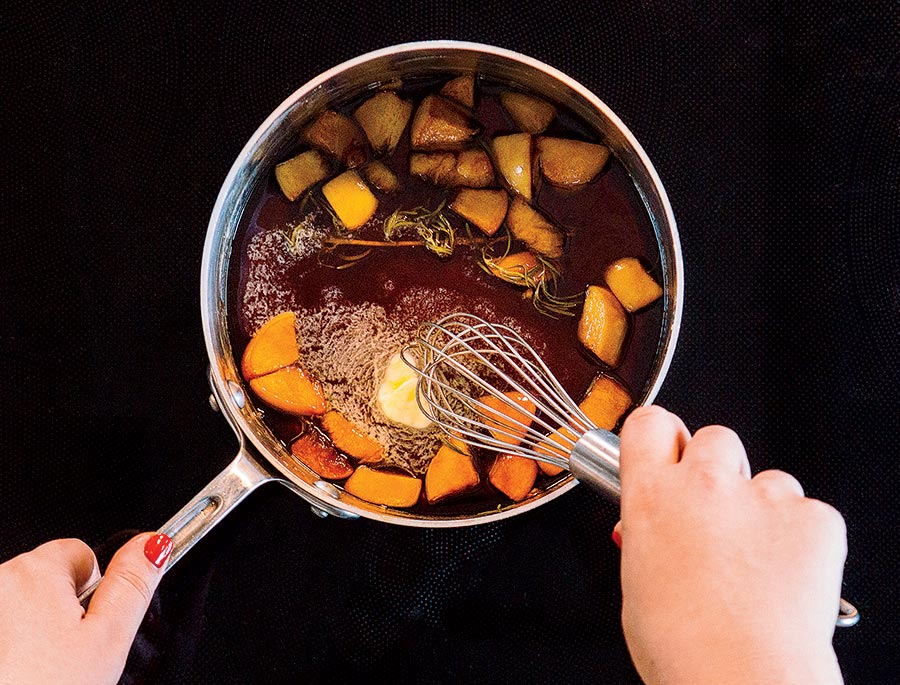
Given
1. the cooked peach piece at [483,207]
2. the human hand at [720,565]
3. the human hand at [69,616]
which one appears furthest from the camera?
the cooked peach piece at [483,207]

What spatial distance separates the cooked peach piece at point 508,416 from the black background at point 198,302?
0.39ft

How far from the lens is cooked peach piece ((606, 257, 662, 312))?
0.68 m

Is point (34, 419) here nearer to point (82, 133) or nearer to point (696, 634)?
point (82, 133)

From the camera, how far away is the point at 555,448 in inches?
24.3

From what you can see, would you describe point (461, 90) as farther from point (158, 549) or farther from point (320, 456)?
point (158, 549)

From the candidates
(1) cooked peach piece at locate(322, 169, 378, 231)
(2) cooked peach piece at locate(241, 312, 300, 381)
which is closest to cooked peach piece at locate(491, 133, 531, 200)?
(1) cooked peach piece at locate(322, 169, 378, 231)

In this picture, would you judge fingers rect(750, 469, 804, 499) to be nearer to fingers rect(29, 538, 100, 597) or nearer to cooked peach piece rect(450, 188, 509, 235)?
cooked peach piece rect(450, 188, 509, 235)

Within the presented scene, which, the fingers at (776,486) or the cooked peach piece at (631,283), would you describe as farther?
the cooked peach piece at (631,283)

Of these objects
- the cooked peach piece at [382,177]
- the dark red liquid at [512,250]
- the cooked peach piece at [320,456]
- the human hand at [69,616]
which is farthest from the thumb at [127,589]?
the cooked peach piece at [382,177]

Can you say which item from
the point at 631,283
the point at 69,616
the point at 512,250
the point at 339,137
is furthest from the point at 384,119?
the point at 69,616

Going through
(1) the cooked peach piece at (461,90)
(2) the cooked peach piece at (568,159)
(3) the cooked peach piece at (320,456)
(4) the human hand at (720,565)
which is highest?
(1) the cooked peach piece at (461,90)

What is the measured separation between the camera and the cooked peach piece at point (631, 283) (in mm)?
681

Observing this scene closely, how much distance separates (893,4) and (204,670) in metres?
0.98

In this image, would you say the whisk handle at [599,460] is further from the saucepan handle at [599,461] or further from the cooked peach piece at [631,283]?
the cooked peach piece at [631,283]
